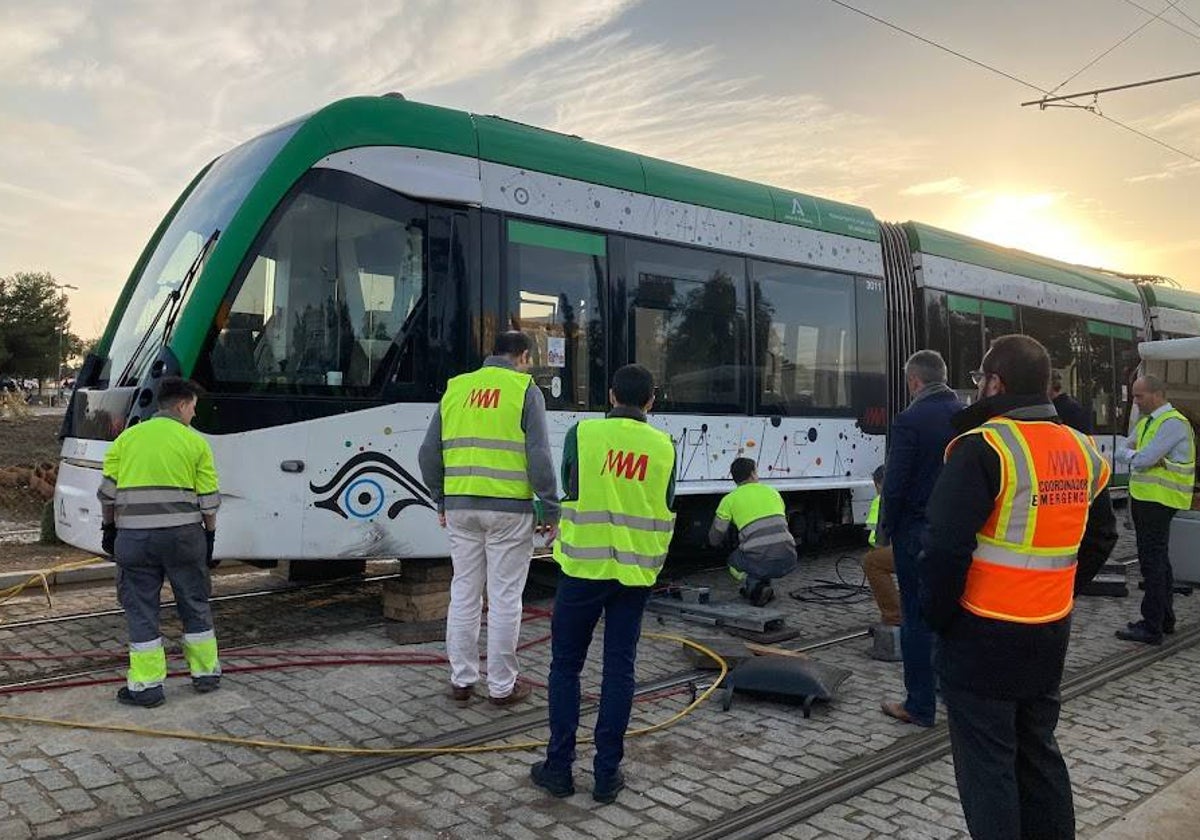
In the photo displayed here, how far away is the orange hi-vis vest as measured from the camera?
2957 millimetres

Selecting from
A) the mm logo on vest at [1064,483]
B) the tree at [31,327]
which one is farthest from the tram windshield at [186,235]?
the tree at [31,327]

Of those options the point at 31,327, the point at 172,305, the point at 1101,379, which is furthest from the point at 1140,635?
the point at 31,327

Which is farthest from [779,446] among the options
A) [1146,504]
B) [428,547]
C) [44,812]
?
[44,812]

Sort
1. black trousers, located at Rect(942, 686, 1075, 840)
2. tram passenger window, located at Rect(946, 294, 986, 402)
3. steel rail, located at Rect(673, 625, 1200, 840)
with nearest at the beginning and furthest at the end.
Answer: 1. black trousers, located at Rect(942, 686, 1075, 840)
2. steel rail, located at Rect(673, 625, 1200, 840)
3. tram passenger window, located at Rect(946, 294, 986, 402)

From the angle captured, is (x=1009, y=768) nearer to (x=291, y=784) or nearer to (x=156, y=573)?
(x=291, y=784)

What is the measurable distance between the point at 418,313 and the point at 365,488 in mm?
1241

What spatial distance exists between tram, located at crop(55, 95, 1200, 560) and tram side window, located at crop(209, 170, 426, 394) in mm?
13

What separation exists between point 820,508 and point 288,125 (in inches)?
245

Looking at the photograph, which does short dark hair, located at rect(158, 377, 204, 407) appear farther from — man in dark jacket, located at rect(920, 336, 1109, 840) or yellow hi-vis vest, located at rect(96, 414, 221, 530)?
man in dark jacket, located at rect(920, 336, 1109, 840)

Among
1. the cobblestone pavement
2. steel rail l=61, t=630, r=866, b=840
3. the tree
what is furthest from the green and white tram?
the tree

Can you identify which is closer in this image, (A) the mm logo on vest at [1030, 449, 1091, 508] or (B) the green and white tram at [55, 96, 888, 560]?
(A) the mm logo on vest at [1030, 449, 1091, 508]

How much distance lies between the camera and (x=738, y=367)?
8.69 m

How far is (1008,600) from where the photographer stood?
116 inches

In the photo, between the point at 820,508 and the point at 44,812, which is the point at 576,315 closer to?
the point at 820,508
